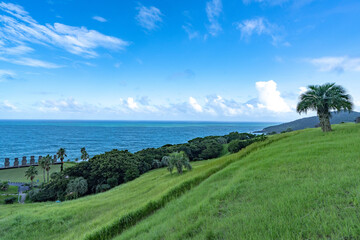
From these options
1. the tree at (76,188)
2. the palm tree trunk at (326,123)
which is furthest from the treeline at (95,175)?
the palm tree trunk at (326,123)

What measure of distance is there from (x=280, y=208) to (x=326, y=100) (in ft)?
54.9

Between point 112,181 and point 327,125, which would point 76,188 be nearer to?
point 112,181

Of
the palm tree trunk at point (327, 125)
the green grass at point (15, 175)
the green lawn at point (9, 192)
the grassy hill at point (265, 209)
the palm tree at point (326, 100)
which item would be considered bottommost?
the green grass at point (15, 175)

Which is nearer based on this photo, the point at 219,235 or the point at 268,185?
the point at 219,235

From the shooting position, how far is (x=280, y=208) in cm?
426

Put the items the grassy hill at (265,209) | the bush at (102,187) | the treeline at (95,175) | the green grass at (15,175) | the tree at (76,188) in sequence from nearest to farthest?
the grassy hill at (265,209) < the tree at (76,188) < the treeline at (95,175) < the bush at (102,187) < the green grass at (15,175)

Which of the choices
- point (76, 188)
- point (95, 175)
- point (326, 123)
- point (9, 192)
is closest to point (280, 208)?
point (326, 123)

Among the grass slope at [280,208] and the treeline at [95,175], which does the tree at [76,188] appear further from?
the grass slope at [280,208]

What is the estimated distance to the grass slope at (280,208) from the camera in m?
3.40

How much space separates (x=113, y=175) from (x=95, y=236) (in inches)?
1250

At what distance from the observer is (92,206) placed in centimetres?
1167

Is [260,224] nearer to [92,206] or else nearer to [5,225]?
[92,206]

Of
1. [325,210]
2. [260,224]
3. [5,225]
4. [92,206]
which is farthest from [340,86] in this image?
[5,225]

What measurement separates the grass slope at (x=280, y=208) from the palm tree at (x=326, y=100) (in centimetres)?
1027
